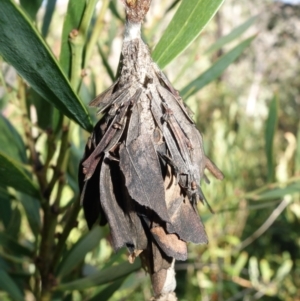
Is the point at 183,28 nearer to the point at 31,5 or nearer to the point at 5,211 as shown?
the point at 31,5

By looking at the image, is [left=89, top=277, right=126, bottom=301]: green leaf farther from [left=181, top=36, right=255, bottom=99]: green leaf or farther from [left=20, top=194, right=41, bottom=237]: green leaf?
[left=181, top=36, right=255, bottom=99]: green leaf

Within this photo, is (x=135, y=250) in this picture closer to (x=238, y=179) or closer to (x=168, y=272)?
(x=168, y=272)

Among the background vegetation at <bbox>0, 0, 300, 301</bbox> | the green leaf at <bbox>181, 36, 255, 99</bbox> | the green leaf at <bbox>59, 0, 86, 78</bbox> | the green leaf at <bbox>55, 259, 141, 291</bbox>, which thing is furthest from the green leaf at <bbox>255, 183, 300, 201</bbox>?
the green leaf at <bbox>59, 0, 86, 78</bbox>

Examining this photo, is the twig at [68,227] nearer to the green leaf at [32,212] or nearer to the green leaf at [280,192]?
the green leaf at [32,212]

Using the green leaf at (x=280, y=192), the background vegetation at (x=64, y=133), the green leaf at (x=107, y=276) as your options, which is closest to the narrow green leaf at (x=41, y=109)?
the background vegetation at (x=64, y=133)

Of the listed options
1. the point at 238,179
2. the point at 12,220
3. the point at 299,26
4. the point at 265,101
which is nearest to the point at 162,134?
the point at 12,220
